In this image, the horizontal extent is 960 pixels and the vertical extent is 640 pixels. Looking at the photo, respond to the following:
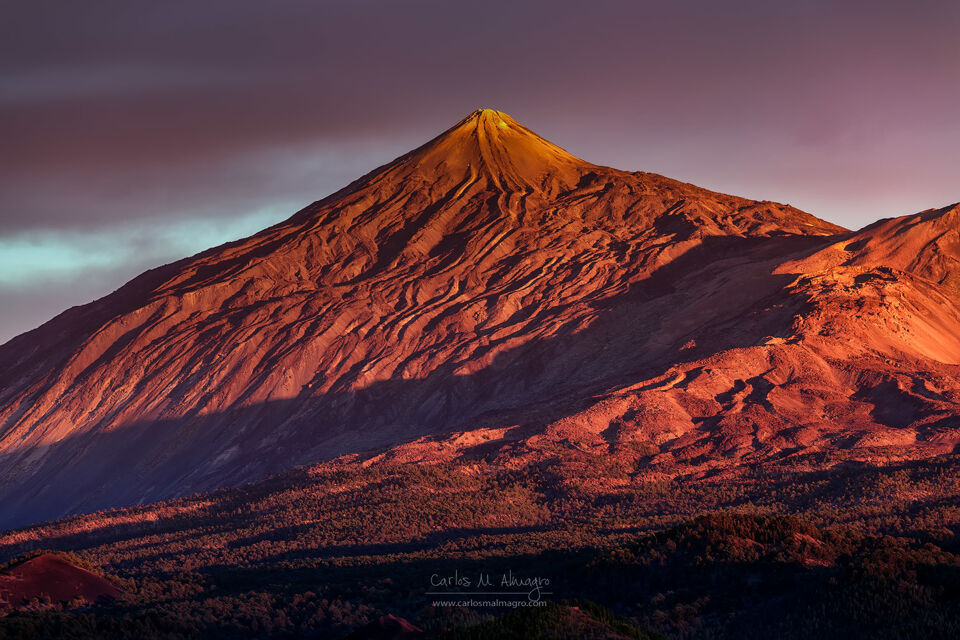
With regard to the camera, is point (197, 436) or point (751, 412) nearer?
point (751, 412)

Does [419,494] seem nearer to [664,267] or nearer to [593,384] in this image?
[593,384]

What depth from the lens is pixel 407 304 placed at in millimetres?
110688

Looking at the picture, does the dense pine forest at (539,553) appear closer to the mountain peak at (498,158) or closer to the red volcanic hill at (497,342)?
the red volcanic hill at (497,342)

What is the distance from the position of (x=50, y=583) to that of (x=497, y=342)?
64.3 metres

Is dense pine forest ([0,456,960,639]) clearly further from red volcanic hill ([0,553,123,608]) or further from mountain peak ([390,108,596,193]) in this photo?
mountain peak ([390,108,596,193])

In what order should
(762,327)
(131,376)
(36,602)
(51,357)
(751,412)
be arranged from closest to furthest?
(36,602) → (751,412) → (762,327) → (131,376) → (51,357)

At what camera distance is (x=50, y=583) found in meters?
37.0

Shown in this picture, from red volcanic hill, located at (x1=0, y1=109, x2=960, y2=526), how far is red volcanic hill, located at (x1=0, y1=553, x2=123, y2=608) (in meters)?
33.7

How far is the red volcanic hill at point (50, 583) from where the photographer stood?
35.9 m

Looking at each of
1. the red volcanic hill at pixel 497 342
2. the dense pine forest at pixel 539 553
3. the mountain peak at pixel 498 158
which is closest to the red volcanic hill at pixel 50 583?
the dense pine forest at pixel 539 553

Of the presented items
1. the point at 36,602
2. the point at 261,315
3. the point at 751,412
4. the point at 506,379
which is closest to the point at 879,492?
the point at 751,412

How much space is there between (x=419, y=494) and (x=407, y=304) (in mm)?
48956

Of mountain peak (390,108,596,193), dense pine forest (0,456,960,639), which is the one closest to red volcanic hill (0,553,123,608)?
dense pine forest (0,456,960,639)

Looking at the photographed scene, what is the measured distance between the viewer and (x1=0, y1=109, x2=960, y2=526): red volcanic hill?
2869 inches
